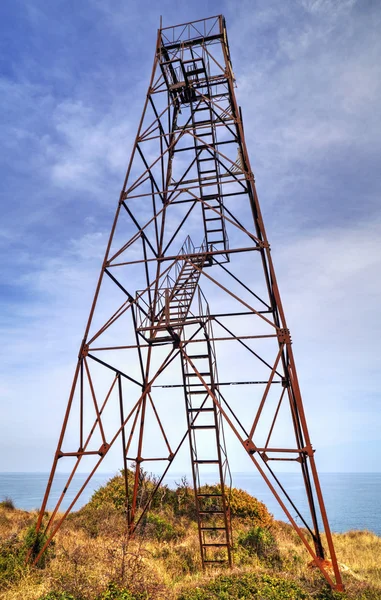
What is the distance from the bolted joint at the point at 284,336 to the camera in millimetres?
10391

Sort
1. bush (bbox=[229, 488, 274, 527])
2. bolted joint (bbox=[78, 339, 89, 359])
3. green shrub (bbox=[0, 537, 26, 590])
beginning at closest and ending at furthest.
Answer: green shrub (bbox=[0, 537, 26, 590]) < bolted joint (bbox=[78, 339, 89, 359]) < bush (bbox=[229, 488, 274, 527])

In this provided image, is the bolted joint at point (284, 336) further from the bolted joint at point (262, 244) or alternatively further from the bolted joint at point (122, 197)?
the bolted joint at point (122, 197)

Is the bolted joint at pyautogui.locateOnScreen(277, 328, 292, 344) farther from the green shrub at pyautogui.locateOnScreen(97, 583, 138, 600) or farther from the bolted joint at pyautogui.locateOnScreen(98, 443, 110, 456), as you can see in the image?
the green shrub at pyautogui.locateOnScreen(97, 583, 138, 600)

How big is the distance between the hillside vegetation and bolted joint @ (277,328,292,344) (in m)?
5.35

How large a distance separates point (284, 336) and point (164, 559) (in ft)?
25.9

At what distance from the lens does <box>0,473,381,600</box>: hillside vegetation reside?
7965 mm

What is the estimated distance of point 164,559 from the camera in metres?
12.1

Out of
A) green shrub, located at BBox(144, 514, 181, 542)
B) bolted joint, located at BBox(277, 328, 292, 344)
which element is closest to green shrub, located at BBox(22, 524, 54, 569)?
green shrub, located at BBox(144, 514, 181, 542)

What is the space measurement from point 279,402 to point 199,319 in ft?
11.4

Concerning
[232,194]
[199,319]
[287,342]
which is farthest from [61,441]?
[232,194]

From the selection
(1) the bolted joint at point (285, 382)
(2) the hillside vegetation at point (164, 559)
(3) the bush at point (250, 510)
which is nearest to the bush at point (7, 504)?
(2) the hillside vegetation at point (164, 559)

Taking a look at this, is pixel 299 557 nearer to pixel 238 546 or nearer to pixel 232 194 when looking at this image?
pixel 238 546

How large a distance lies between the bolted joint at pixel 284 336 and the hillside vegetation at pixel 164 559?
5345 millimetres

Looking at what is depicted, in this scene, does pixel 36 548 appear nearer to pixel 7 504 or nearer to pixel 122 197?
pixel 122 197
